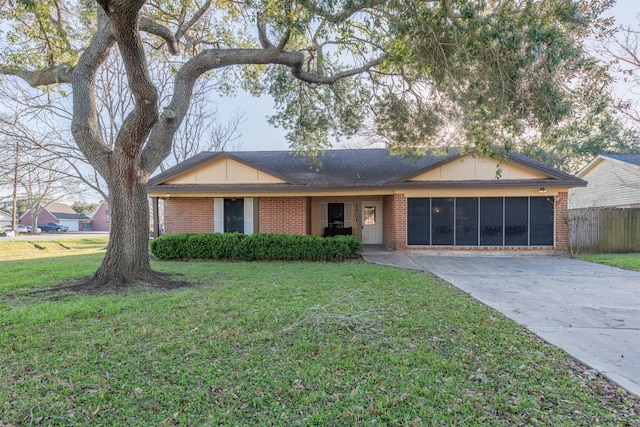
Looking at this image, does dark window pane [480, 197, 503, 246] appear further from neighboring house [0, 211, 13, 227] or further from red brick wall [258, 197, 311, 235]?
neighboring house [0, 211, 13, 227]

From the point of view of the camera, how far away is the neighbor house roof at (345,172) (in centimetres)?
1212

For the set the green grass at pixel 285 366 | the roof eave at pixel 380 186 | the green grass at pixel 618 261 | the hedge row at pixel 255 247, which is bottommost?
the green grass at pixel 618 261

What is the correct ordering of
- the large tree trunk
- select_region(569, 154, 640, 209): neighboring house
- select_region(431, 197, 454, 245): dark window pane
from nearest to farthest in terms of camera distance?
1. the large tree trunk
2. select_region(431, 197, 454, 245): dark window pane
3. select_region(569, 154, 640, 209): neighboring house

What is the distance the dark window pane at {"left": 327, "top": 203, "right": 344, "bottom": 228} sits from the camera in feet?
54.0

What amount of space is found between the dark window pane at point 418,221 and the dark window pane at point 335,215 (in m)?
4.36

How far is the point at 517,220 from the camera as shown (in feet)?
40.9

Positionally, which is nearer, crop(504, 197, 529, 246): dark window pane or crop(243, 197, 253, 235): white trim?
crop(504, 197, 529, 246): dark window pane

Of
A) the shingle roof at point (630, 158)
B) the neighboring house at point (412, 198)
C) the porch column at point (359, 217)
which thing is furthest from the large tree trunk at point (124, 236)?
the shingle roof at point (630, 158)

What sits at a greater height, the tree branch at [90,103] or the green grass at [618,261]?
the tree branch at [90,103]

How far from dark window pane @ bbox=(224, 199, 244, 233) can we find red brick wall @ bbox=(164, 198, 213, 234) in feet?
2.18

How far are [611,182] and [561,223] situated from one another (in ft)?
36.1

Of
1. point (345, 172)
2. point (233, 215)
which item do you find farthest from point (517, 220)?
point (233, 215)

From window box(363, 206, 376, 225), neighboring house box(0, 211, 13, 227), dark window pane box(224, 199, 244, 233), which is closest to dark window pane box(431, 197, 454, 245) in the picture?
window box(363, 206, 376, 225)

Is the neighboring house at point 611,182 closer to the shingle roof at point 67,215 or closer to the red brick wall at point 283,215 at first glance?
the red brick wall at point 283,215
